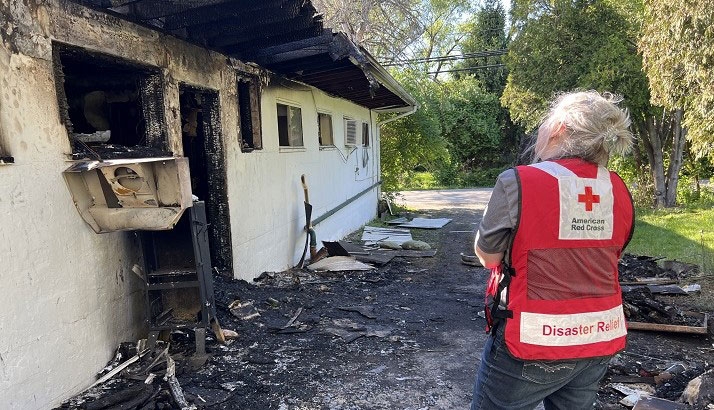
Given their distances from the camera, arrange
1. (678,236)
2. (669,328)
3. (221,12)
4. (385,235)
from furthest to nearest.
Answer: (385,235) < (678,236) < (669,328) < (221,12)

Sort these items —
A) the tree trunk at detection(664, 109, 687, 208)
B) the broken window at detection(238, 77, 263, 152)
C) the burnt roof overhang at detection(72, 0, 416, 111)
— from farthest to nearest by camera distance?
the tree trunk at detection(664, 109, 687, 208), the broken window at detection(238, 77, 263, 152), the burnt roof overhang at detection(72, 0, 416, 111)

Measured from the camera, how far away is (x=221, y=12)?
3.99 metres

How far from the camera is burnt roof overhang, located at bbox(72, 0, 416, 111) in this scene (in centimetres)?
373

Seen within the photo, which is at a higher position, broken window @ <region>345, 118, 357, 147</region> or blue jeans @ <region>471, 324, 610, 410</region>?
broken window @ <region>345, 118, 357, 147</region>

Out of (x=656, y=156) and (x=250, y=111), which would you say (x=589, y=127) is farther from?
(x=656, y=156)

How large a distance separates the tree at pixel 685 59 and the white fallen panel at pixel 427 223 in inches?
221

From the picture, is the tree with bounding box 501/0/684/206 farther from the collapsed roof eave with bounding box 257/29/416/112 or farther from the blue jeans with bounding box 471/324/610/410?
the blue jeans with bounding box 471/324/610/410

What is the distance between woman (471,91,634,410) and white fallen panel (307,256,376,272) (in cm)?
517

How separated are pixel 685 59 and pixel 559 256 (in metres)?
10.0

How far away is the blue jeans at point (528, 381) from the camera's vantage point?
182cm

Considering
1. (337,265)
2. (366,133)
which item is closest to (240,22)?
(337,265)

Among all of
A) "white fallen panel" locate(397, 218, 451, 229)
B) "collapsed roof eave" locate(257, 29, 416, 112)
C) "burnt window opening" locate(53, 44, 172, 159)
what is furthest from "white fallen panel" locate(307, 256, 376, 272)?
"white fallen panel" locate(397, 218, 451, 229)

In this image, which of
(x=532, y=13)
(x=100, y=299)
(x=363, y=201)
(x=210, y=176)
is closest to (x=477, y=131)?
(x=532, y=13)

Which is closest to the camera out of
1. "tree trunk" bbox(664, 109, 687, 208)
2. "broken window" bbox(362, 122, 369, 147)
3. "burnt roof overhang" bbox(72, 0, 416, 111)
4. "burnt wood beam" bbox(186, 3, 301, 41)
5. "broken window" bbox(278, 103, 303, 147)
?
"burnt roof overhang" bbox(72, 0, 416, 111)
